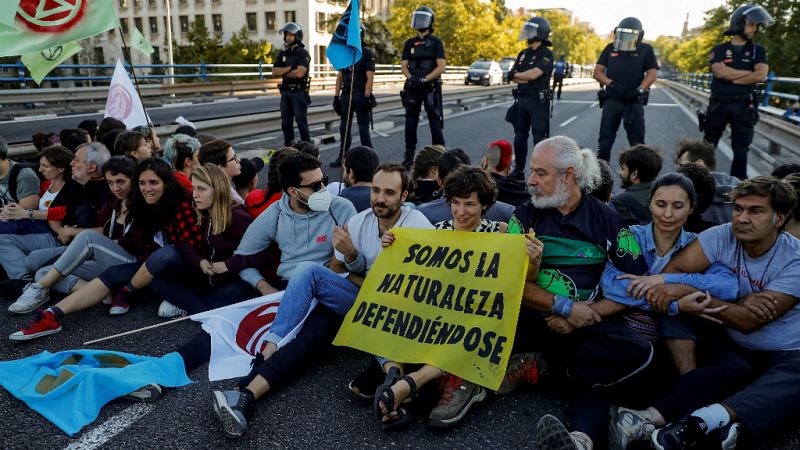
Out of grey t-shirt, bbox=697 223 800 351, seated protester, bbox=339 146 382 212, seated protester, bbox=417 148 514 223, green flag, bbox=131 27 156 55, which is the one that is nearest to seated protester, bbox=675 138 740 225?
grey t-shirt, bbox=697 223 800 351

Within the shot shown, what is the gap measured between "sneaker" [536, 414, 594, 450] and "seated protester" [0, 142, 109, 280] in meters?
4.02

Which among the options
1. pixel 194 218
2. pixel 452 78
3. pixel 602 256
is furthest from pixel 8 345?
pixel 452 78

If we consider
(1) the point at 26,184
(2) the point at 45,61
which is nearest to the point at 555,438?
(1) the point at 26,184

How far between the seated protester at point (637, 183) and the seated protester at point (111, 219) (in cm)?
356

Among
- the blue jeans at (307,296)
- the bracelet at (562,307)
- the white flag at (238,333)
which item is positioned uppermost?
the bracelet at (562,307)

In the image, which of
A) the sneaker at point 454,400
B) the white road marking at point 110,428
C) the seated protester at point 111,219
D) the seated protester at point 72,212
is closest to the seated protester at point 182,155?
the seated protester at point 72,212

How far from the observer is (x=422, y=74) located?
30.8 ft

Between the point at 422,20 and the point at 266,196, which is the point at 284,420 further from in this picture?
the point at 422,20

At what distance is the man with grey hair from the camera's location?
9.72 feet

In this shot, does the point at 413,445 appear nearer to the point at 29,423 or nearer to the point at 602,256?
the point at 602,256

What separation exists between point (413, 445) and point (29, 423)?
6.14 feet

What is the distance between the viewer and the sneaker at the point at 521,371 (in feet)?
10.5

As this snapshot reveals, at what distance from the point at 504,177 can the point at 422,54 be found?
16.2ft

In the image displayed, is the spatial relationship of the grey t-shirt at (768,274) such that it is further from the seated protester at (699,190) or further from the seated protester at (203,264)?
the seated protester at (203,264)
